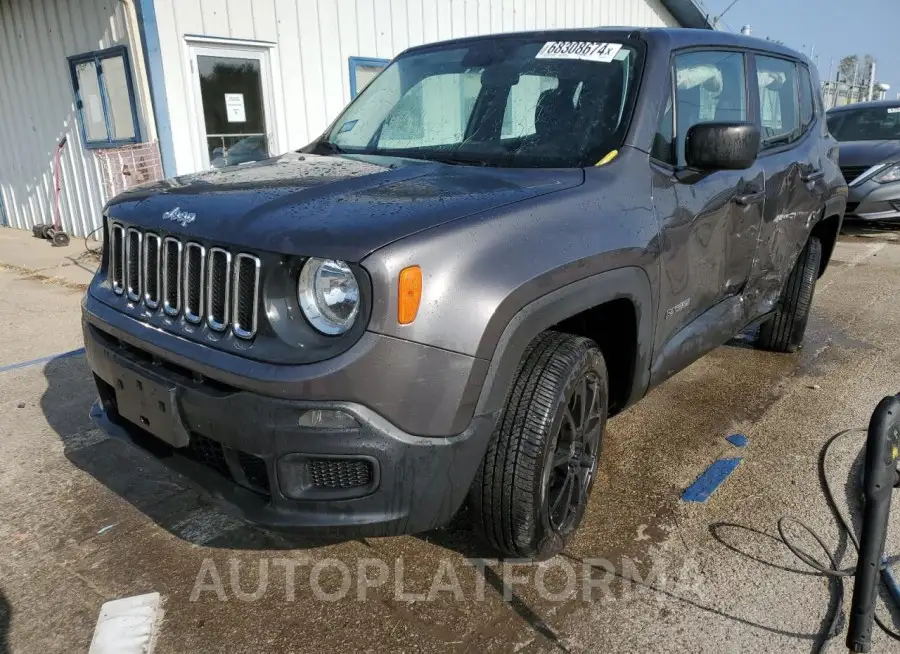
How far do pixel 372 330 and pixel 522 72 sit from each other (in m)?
1.71

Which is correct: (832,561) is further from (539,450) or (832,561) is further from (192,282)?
(192,282)

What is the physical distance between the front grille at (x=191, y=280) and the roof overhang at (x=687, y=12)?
45.3ft

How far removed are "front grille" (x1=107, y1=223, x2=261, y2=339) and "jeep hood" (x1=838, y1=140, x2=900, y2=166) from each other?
30.1 feet

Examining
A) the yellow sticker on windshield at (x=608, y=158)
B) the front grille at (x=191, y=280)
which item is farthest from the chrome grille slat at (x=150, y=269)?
the yellow sticker on windshield at (x=608, y=158)

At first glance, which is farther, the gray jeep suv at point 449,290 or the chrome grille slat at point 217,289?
the chrome grille slat at point 217,289

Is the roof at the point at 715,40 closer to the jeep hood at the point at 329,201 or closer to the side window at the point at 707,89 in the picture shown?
the side window at the point at 707,89

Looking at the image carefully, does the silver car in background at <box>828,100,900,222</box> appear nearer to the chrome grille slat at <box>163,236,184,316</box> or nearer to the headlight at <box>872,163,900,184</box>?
the headlight at <box>872,163,900,184</box>

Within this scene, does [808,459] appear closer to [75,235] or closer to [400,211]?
[400,211]

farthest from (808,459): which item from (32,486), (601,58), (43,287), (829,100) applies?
(829,100)

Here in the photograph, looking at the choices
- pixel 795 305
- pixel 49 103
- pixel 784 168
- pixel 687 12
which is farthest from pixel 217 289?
pixel 687 12

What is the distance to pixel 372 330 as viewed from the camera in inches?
72.0

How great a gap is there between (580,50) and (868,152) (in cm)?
798

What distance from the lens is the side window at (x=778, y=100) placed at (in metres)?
3.64

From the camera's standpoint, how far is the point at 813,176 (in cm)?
405
